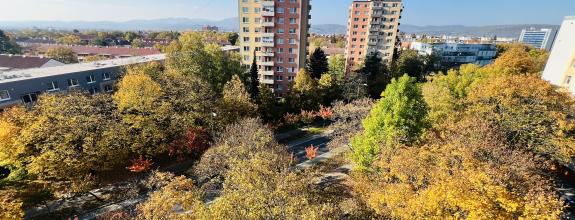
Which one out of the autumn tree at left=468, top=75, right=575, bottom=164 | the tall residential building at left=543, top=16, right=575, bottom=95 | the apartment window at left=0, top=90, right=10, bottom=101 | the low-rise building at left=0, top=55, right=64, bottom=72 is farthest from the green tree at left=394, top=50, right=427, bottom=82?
the low-rise building at left=0, top=55, right=64, bottom=72

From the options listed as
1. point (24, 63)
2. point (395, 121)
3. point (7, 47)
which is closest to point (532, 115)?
point (395, 121)

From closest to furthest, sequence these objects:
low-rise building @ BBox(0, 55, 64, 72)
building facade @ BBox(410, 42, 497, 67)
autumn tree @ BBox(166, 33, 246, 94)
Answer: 1. autumn tree @ BBox(166, 33, 246, 94)
2. low-rise building @ BBox(0, 55, 64, 72)
3. building facade @ BBox(410, 42, 497, 67)

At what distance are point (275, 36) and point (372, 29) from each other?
31973 mm

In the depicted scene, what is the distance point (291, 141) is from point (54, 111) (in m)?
29.2

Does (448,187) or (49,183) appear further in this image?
(49,183)

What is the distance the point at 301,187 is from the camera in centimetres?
1683

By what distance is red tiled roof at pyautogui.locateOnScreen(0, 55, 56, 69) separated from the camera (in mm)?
62875

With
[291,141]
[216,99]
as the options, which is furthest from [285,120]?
[216,99]

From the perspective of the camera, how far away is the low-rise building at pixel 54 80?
40.0 metres

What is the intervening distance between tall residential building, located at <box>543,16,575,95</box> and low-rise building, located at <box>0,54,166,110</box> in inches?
2797

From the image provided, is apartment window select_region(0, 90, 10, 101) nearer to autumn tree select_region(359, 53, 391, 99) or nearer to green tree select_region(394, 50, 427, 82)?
autumn tree select_region(359, 53, 391, 99)

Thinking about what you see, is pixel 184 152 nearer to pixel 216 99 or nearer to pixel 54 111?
pixel 216 99

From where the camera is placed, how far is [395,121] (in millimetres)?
24000

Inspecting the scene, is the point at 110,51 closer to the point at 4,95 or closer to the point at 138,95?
the point at 4,95
